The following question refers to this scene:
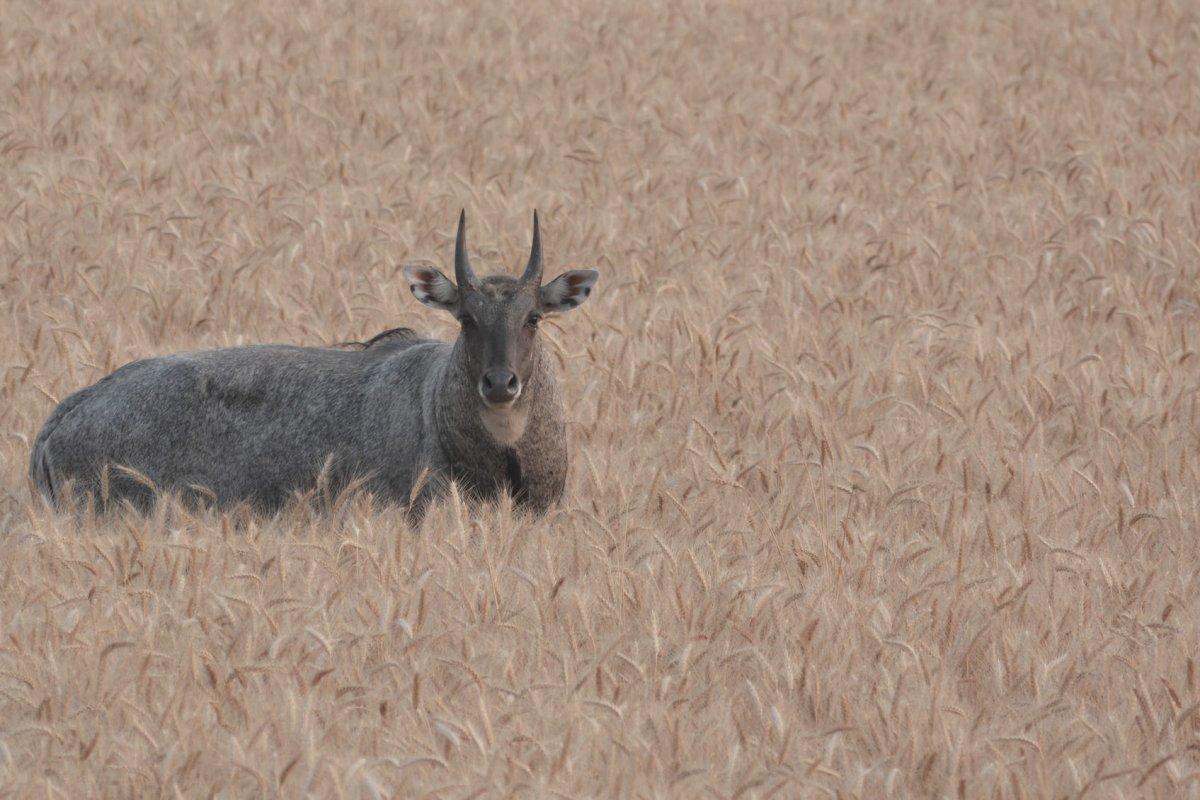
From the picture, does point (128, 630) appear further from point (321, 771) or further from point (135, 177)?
point (135, 177)

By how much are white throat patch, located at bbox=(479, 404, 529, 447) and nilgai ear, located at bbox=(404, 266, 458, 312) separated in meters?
0.64

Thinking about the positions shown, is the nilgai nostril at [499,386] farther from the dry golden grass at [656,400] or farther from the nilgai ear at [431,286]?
the nilgai ear at [431,286]

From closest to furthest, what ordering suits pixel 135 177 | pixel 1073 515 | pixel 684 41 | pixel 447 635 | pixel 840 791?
pixel 840 791 → pixel 447 635 → pixel 1073 515 → pixel 135 177 → pixel 684 41

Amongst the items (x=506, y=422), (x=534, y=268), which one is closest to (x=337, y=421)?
(x=506, y=422)

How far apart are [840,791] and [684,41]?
17.0m

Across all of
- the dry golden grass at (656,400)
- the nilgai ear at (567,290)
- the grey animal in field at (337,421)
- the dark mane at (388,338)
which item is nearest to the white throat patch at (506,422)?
the grey animal in field at (337,421)

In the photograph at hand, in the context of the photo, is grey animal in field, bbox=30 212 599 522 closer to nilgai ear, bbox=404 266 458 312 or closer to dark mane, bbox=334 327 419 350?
nilgai ear, bbox=404 266 458 312

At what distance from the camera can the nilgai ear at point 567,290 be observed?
8.50 metres

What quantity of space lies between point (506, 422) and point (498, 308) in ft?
2.13

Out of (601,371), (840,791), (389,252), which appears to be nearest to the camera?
(840,791)

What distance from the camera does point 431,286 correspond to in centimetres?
855

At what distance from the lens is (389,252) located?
13352 millimetres

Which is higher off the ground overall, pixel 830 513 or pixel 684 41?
pixel 684 41

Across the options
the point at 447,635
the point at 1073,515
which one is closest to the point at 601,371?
the point at 1073,515
